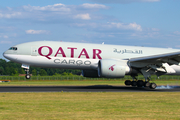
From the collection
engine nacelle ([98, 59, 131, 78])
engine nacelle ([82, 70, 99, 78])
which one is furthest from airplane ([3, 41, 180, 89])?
engine nacelle ([82, 70, 99, 78])

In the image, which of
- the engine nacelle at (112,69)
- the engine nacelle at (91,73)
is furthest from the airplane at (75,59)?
the engine nacelle at (91,73)

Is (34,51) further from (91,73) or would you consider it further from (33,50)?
(91,73)

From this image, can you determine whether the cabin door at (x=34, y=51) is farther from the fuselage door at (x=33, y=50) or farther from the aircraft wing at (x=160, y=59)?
the aircraft wing at (x=160, y=59)

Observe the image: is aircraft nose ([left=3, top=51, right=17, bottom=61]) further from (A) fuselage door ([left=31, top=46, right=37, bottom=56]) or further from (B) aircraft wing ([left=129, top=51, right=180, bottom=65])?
(B) aircraft wing ([left=129, top=51, right=180, bottom=65])

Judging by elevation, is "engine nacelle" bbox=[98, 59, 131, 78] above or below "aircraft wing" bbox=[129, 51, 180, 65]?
below

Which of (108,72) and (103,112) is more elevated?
(108,72)

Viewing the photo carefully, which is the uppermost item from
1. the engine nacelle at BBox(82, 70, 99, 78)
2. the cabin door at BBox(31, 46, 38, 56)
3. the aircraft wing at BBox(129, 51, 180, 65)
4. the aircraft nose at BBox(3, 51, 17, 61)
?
the cabin door at BBox(31, 46, 38, 56)

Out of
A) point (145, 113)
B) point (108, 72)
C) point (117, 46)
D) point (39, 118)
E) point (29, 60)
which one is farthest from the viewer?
point (117, 46)

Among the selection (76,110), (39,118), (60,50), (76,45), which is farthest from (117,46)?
(39,118)

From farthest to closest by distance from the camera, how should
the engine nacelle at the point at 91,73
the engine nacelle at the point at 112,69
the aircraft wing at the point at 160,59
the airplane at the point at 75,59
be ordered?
the engine nacelle at the point at 91,73 < the airplane at the point at 75,59 < the aircraft wing at the point at 160,59 < the engine nacelle at the point at 112,69

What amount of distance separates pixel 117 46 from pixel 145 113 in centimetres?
1807

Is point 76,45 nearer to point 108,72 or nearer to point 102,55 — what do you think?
point 102,55

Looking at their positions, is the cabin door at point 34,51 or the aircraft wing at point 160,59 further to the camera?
the cabin door at point 34,51

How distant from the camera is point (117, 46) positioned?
28.0 m
